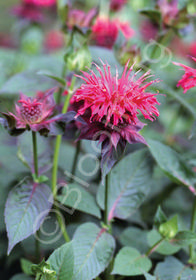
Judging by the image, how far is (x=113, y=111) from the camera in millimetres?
461

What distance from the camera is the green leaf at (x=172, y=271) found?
1.98 feet

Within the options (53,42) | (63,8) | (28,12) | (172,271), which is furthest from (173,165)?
(53,42)

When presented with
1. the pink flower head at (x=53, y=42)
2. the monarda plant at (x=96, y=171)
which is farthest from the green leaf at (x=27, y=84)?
the pink flower head at (x=53, y=42)

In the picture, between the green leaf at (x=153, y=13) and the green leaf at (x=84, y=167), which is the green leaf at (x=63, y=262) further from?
the green leaf at (x=153, y=13)

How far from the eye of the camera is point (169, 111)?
1.43 metres

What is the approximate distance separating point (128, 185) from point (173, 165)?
0.34 ft

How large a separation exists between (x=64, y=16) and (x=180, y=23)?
0.29 metres

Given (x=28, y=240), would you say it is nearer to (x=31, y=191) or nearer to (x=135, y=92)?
(x=31, y=191)

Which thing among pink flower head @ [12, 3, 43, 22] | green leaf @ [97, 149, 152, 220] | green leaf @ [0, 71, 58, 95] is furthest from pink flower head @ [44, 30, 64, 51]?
green leaf @ [97, 149, 152, 220]

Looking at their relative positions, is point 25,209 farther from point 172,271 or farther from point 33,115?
point 172,271

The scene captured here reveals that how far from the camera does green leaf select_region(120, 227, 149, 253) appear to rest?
2.23 ft

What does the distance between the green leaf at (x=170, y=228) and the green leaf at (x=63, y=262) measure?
19cm

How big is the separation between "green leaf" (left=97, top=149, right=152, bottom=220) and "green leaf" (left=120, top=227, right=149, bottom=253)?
0.26 feet

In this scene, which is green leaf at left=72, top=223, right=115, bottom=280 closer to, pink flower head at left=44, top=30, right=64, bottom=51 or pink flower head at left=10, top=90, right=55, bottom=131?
pink flower head at left=10, top=90, right=55, bottom=131
